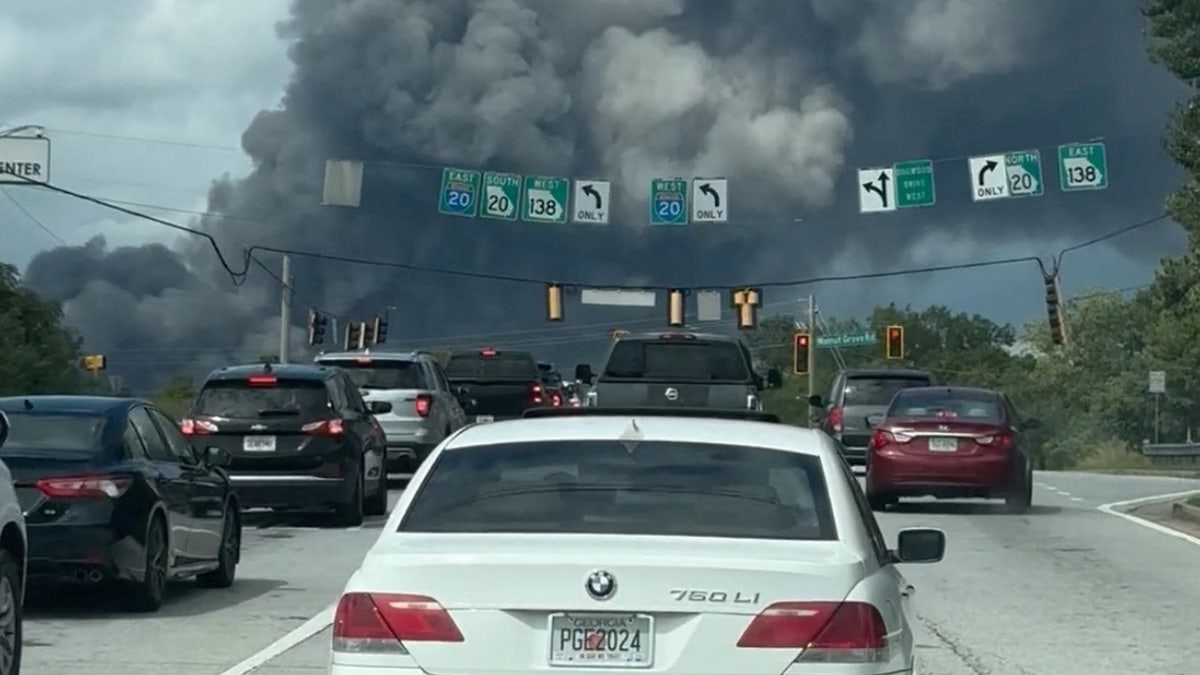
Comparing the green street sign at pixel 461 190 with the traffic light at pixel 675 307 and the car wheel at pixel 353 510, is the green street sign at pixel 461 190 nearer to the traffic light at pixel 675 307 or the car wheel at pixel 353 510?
the traffic light at pixel 675 307

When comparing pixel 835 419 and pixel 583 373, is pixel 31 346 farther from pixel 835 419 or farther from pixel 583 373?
pixel 835 419

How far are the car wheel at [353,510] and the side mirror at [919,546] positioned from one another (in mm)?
13855

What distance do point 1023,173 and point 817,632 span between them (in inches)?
1468

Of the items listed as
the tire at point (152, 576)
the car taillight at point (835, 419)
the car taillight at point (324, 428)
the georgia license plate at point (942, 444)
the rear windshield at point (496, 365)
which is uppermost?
the rear windshield at point (496, 365)

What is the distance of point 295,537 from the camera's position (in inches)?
821

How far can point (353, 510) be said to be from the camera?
2195 centimetres

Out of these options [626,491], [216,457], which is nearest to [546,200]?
[216,457]

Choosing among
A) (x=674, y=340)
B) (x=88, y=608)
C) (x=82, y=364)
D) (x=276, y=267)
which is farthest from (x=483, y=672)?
(x=276, y=267)

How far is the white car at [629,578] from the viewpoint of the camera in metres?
6.34

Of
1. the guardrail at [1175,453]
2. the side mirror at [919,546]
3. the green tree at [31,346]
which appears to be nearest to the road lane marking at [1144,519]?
the side mirror at [919,546]

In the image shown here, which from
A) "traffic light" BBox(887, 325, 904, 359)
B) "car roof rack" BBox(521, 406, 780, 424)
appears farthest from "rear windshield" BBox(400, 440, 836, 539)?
"traffic light" BBox(887, 325, 904, 359)

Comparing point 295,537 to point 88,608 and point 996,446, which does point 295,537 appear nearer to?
point 88,608

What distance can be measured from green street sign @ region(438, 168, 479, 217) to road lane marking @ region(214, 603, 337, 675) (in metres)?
31.5

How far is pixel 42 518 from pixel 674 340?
16.4 meters
